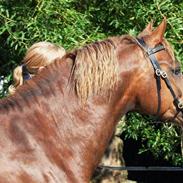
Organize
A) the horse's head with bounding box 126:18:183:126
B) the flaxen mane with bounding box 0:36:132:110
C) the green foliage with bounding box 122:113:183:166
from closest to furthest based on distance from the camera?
the flaxen mane with bounding box 0:36:132:110, the horse's head with bounding box 126:18:183:126, the green foliage with bounding box 122:113:183:166

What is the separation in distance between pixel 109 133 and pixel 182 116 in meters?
0.45

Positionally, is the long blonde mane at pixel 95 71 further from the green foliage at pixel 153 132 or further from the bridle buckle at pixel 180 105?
the green foliage at pixel 153 132

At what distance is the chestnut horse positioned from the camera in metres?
2.59

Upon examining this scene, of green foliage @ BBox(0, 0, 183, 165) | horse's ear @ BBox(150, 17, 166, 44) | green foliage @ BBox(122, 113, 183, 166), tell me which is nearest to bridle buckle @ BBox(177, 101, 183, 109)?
horse's ear @ BBox(150, 17, 166, 44)

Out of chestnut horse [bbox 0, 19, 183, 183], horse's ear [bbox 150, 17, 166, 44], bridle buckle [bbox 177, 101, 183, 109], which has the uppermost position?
horse's ear [bbox 150, 17, 166, 44]

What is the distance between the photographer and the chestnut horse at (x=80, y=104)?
2.59m

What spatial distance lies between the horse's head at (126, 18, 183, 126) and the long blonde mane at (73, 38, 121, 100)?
133mm

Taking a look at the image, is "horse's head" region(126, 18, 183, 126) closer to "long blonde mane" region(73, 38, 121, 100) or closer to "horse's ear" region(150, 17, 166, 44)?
"horse's ear" region(150, 17, 166, 44)

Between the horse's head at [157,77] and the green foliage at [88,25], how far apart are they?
1.64 meters

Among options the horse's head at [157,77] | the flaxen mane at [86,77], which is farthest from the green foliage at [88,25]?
the flaxen mane at [86,77]

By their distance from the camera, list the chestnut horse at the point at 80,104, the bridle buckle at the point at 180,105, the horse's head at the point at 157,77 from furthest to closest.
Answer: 1. the bridle buckle at the point at 180,105
2. the horse's head at the point at 157,77
3. the chestnut horse at the point at 80,104

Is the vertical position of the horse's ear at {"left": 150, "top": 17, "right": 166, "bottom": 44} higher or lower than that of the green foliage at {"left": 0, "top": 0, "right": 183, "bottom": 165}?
higher

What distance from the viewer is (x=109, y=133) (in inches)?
112

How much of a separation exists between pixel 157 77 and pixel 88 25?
6.88 feet
